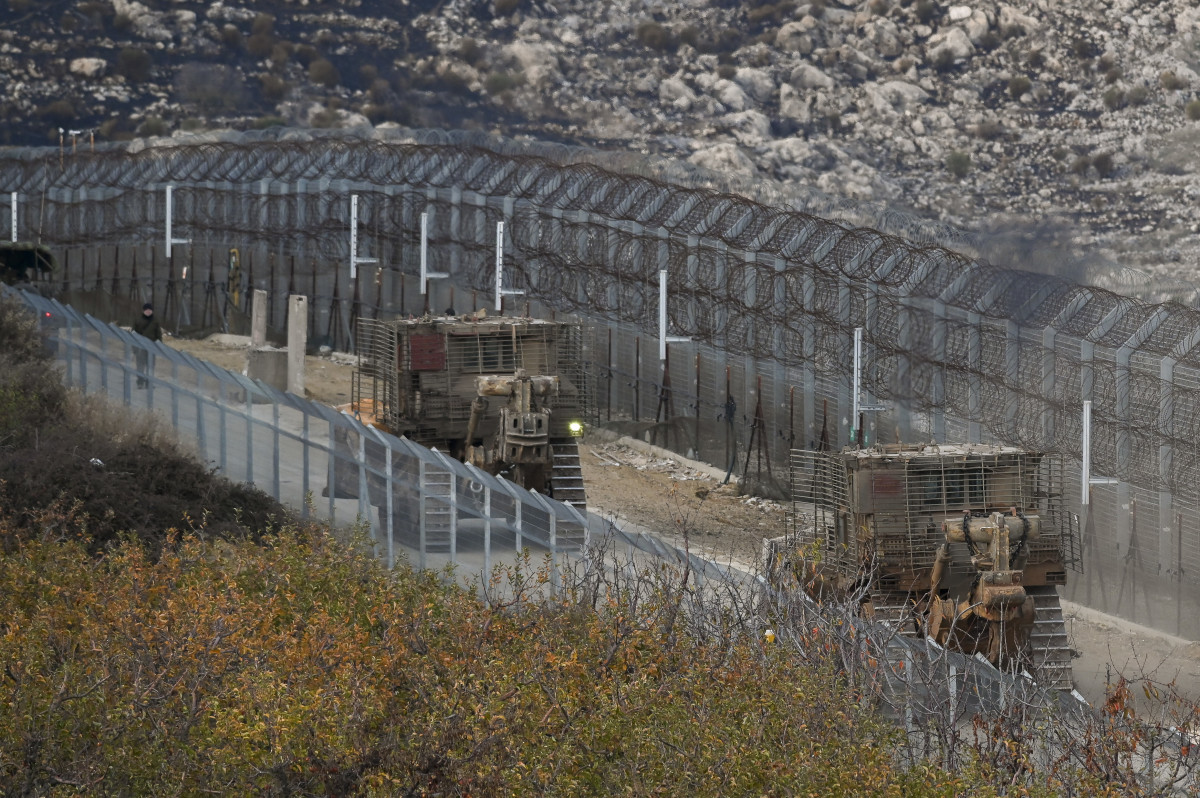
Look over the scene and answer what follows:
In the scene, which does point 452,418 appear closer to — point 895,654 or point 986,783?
point 895,654

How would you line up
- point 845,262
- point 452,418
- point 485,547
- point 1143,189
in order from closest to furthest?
1. point 485,547
2. point 452,418
3. point 845,262
4. point 1143,189

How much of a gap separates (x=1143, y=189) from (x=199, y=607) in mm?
79220

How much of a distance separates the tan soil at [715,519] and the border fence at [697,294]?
2.71ft

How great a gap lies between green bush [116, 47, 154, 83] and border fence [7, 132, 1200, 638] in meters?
Result: 44.8

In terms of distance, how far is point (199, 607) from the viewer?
17.1 metres

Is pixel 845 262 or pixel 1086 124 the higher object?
pixel 1086 124

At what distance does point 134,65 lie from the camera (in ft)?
338

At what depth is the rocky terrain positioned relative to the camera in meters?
95.4

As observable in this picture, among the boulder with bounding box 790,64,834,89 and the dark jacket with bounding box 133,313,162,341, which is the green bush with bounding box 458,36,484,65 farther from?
the dark jacket with bounding box 133,313,162,341

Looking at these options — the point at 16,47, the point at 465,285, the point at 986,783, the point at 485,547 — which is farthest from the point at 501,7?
the point at 986,783

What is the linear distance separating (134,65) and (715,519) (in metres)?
78.2

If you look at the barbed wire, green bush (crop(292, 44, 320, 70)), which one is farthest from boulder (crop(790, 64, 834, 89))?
the barbed wire

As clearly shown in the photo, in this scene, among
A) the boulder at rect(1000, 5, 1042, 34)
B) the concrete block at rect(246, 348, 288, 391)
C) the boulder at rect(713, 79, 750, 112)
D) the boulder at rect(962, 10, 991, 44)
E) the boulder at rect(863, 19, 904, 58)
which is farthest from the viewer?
the boulder at rect(863, 19, 904, 58)

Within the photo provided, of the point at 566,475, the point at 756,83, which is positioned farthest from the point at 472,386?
the point at 756,83
